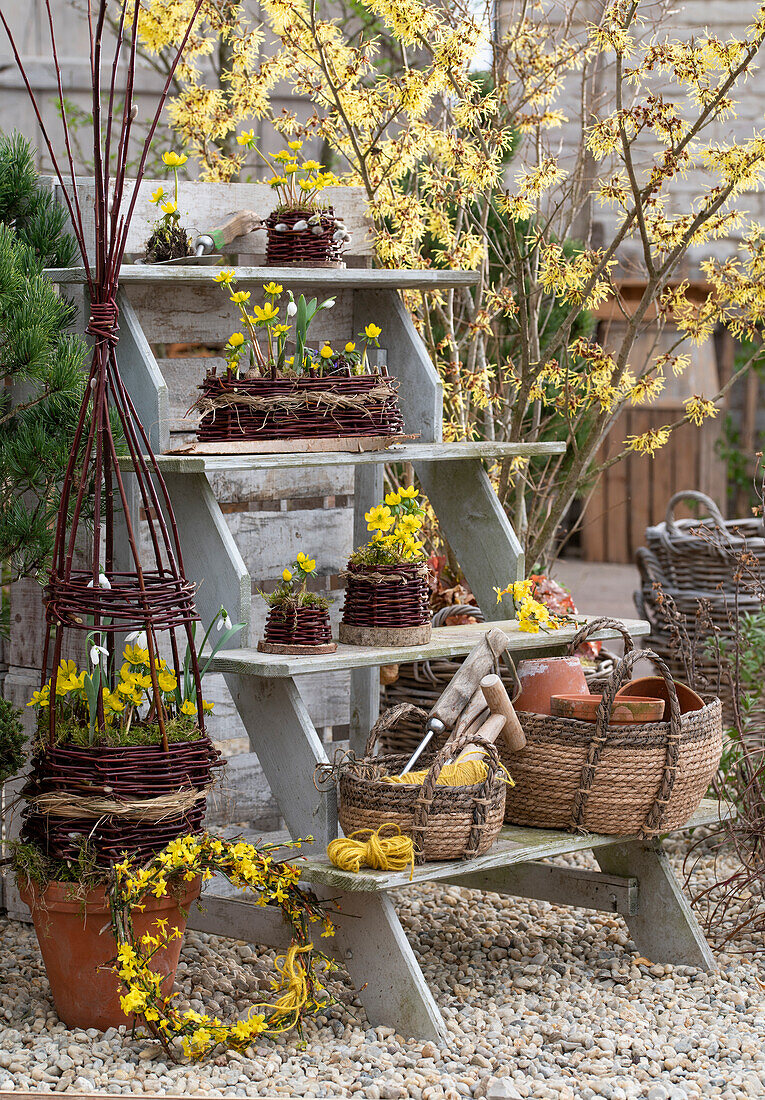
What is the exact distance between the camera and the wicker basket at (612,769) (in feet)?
10.6

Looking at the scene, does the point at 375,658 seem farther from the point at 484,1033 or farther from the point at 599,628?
the point at 484,1033

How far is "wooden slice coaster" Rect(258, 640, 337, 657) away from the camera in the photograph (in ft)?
10.4

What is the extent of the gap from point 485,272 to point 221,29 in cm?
108

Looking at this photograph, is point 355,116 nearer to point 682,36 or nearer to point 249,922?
point 249,922

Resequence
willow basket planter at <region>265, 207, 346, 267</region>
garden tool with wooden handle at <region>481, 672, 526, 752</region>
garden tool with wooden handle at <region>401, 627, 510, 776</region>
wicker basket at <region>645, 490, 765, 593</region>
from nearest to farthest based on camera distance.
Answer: garden tool with wooden handle at <region>481, 672, 526, 752</region>, garden tool with wooden handle at <region>401, 627, 510, 776</region>, willow basket planter at <region>265, 207, 346, 267</region>, wicker basket at <region>645, 490, 765, 593</region>

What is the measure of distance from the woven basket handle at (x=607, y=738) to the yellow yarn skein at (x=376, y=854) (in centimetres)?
48

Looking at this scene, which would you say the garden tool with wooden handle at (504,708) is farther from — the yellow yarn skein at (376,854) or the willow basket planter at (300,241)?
the willow basket planter at (300,241)

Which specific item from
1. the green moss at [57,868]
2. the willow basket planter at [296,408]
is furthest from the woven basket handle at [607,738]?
the green moss at [57,868]

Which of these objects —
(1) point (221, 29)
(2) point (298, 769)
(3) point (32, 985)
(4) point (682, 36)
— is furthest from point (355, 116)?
(4) point (682, 36)

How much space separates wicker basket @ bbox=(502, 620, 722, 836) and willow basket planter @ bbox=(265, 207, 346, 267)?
124 cm

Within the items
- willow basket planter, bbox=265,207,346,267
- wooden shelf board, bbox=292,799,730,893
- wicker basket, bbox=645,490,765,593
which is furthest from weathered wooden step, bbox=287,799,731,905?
wicker basket, bbox=645,490,765,593

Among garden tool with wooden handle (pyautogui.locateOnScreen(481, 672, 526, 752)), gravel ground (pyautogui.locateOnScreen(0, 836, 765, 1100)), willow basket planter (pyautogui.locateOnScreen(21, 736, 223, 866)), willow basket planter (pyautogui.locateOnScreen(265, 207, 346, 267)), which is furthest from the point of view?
willow basket planter (pyautogui.locateOnScreen(265, 207, 346, 267))

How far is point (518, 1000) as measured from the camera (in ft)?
10.7

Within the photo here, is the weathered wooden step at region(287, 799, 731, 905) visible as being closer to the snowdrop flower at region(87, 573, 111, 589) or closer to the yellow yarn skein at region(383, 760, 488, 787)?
the yellow yarn skein at region(383, 760, 488, 787)
